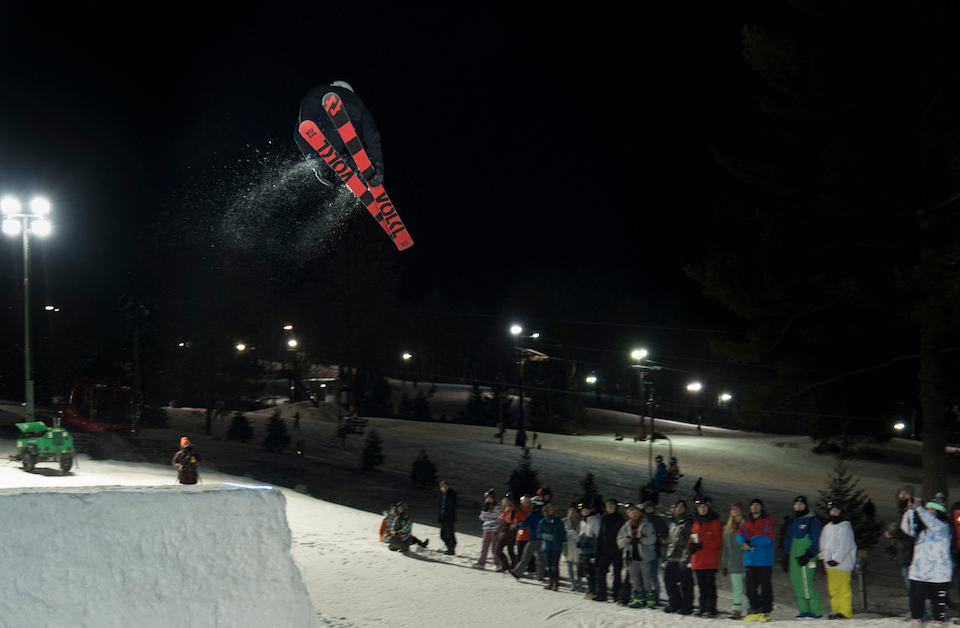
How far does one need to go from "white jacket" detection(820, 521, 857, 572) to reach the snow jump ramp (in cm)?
582

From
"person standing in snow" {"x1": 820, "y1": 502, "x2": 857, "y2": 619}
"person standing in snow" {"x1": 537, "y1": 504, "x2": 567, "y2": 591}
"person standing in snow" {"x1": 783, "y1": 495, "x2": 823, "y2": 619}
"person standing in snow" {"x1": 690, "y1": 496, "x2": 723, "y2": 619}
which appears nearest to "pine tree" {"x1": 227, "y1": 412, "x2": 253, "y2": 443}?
"person standing in snow" {"x1": 537, "y1": 504, "x2": 567, "y2": 591}

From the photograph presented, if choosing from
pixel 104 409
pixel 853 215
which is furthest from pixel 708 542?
pixel 104 409

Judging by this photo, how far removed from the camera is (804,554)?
29.3 feet

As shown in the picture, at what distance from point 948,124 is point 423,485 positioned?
60.8 feet

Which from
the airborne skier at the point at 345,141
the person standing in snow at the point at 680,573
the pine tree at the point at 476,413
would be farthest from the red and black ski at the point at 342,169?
the pine tree at the point at 476,413

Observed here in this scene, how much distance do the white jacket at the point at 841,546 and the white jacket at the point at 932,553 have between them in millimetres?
948

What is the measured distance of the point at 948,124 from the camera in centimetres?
1952

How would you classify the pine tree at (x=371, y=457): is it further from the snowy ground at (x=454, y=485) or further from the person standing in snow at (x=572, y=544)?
the person standing in snow at (x=572, y=544)

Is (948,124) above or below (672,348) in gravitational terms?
above

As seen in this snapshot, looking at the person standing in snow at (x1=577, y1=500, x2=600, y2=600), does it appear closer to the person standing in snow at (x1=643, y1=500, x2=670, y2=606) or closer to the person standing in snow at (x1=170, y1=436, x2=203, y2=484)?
the person standing in snow at (x1=643, y1=500, x2=670, y2=606)

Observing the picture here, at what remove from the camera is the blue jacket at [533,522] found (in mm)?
11742

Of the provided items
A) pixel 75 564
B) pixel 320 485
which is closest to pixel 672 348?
pixel 320 485

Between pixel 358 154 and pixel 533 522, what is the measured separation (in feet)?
23.4

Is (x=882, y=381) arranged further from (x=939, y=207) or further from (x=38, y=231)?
Result: (x=38, y=231)
